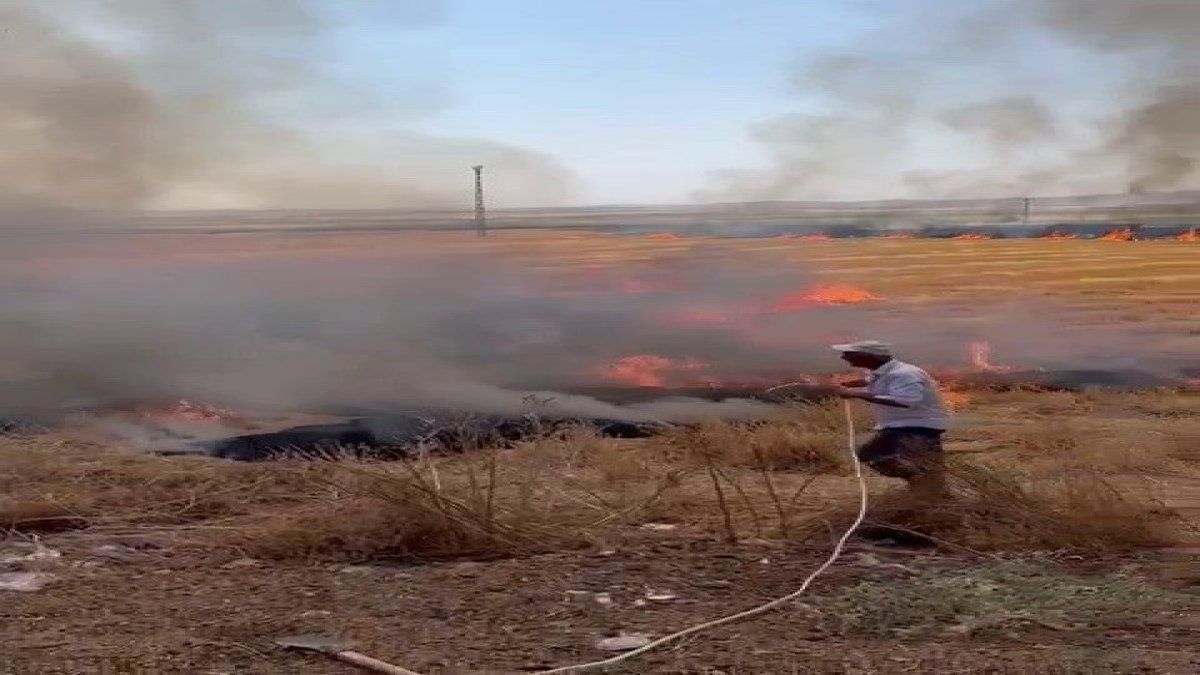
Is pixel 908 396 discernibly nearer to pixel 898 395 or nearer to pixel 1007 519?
pixel 898 395

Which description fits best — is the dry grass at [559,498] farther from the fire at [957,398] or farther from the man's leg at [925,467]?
the fire at [957,398]

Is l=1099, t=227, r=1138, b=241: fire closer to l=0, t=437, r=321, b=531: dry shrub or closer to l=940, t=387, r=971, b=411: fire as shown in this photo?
l=940, t=387, r=971, b=411: fire

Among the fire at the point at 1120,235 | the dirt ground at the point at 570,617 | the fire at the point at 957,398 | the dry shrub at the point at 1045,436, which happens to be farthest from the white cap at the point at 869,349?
the fire at the point at 1120,235

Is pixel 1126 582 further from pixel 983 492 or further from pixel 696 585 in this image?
pixel 696 585

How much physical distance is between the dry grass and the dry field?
0.07 ft

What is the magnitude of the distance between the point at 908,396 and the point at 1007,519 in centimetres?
98

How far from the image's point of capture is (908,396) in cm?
746

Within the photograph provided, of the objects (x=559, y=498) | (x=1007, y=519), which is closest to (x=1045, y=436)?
(x=1007, y=519)

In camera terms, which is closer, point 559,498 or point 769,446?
point 559,498

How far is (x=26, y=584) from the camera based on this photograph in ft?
22.1

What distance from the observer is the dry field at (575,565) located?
544 cm

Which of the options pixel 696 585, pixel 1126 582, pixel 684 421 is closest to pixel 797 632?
pixel 696 585

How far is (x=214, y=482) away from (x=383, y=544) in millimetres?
2652

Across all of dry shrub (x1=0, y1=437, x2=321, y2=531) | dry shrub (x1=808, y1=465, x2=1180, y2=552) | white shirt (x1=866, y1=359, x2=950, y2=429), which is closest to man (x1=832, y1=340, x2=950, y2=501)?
white shirt (x1=866, y1=359, x2=950, y2=429)
